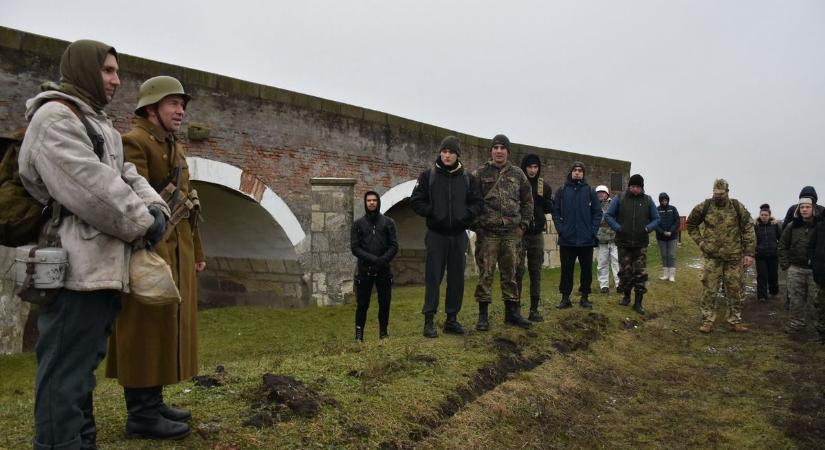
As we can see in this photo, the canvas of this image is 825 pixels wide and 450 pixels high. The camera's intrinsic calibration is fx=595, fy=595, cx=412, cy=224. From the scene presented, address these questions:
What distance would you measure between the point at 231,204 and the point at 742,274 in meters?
8.37

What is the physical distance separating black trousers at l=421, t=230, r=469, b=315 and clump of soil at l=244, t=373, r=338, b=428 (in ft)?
6.57

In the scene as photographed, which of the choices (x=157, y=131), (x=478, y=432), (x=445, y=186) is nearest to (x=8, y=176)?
(x=157, y=131)

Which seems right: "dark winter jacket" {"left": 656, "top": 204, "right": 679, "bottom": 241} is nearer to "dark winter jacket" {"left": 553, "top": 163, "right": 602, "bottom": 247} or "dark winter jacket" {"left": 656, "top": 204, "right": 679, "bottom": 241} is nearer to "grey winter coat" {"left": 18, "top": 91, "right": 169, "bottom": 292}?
"dark winter jacket" {"left": 553, "top": 163, "right": 602, "bottom": 247}

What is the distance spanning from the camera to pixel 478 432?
12.2ft

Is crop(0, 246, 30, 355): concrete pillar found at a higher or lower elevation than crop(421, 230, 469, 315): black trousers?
lower

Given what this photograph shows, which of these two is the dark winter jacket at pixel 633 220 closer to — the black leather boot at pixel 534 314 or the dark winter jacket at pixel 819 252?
the dark winter jacket at pixel 819 252

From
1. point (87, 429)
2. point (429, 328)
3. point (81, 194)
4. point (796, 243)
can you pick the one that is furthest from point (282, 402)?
point (796, 243)

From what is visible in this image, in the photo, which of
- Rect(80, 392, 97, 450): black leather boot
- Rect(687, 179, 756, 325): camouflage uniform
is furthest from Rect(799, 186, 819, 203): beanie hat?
Rect(80, 392, 97, 450): black leather boot

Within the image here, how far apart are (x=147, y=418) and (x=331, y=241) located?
777 centimetres

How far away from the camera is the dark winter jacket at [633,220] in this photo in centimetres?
814

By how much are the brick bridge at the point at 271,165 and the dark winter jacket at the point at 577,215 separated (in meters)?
4.34

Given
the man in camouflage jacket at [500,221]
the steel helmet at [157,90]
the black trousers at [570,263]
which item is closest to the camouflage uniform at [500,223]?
the man in camouflage jacket at [500,221]

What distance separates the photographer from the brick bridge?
869 centimetres

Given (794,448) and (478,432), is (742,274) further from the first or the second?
(478,432)
